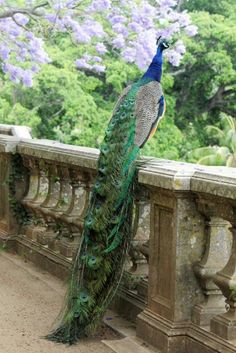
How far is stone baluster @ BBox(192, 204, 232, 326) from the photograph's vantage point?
465cm

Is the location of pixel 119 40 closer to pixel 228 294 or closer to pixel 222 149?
pixel 222 149

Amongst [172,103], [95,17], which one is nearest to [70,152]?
[95,17]

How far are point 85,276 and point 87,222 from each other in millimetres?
327

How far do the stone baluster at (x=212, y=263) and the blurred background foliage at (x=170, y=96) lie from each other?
17252mm

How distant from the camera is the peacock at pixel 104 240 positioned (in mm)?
5082

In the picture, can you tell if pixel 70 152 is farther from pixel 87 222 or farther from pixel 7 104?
pixel 7 104

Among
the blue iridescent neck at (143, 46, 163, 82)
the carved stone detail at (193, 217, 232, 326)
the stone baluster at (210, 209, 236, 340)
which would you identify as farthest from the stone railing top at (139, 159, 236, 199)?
the blue iridescent neck at (143, 46, 163, 82)

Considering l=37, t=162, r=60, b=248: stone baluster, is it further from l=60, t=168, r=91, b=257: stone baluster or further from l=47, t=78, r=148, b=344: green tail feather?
l=47, t=78, r=148, b=344: green tail feather

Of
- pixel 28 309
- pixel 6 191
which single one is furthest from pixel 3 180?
pixel 28 309

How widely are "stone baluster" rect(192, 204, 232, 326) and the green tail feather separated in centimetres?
65

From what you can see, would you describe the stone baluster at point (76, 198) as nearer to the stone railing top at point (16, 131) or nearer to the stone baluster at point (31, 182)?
the stone baluster at point (31, 182)

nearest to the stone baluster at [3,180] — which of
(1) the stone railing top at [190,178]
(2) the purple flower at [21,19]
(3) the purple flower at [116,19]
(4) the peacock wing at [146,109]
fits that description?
(4) the peacock wing at [146,109]

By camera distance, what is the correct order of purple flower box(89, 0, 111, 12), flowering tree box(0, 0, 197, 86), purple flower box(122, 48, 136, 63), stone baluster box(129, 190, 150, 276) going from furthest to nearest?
purple flower box(122, 48, 136, 63) → flowering tree box(0, 0, 197, 86) → purple flower box(89, 0, 111, 12) → stone baluster box(129, 190, 150, 276)

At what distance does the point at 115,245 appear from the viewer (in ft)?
16.9
